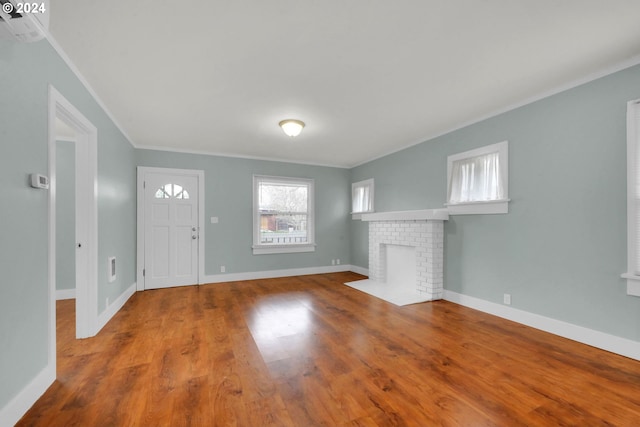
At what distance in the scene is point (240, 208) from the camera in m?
5.54

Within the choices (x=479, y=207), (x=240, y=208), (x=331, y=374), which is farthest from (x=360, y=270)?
(x=331, y=374)

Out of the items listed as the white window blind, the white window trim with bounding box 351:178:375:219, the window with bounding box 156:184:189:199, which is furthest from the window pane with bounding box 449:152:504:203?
the window with bounding box 156:184:189:199

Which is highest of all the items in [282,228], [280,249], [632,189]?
[632,189]

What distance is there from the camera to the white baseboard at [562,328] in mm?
2371

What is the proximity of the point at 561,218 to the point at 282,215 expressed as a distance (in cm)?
459

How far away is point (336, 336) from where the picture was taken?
280 centimetres

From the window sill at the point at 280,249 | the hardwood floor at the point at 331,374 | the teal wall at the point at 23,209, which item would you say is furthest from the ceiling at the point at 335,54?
the window sill at the point at 280,249

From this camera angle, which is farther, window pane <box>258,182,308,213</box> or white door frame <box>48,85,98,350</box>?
window pane <box>258,182,308,213</box>

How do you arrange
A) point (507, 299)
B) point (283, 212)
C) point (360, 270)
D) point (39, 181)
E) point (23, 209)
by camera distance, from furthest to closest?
point (360, 270) → point (283, 212) → point (507, 299) → point (39, 181) → point (23, 209)

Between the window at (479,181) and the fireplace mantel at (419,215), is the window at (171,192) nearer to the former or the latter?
the fireplace mantel at (419,215)

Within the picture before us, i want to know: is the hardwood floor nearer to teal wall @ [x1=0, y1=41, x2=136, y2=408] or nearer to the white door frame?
the white door frame

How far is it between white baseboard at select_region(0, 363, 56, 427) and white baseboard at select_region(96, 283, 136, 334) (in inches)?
41.8

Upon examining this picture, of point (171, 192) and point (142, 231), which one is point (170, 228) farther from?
point (171, 192)
